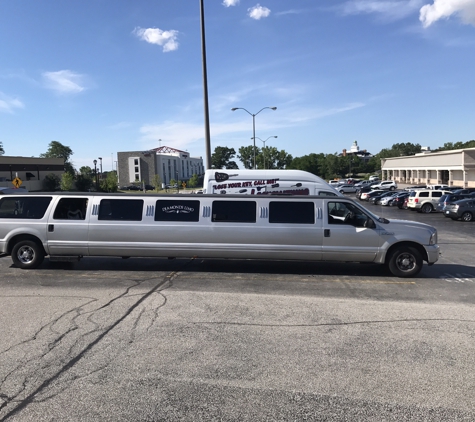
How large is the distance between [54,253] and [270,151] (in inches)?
4336

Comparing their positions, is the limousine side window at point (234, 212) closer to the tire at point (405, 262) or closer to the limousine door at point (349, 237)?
the limousine door at point (349, 237)

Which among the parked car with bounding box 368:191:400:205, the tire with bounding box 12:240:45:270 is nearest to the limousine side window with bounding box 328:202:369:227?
the tire with bounding box 12:240:45:270

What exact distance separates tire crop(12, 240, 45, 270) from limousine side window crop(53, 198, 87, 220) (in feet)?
2.72

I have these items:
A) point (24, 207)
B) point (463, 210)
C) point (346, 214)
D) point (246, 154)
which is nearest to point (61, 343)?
point (24, 207)

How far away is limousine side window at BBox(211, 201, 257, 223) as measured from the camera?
976 centimetres

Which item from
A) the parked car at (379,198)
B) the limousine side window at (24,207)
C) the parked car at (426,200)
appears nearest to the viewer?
the limousine side window at (24,207)

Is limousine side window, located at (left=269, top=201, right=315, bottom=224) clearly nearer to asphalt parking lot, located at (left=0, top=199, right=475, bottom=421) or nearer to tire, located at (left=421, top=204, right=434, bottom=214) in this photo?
asphalt parking lot, located at (left=0, top=199, right=475, bottom=421)

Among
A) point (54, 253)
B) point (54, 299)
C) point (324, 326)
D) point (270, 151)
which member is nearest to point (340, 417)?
point (324, 326)

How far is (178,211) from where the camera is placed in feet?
32.5

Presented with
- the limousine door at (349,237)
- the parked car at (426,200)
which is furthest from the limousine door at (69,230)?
the parked car at (426,200)

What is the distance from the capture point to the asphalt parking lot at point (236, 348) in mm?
3925

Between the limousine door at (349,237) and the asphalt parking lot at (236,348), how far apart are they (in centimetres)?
56

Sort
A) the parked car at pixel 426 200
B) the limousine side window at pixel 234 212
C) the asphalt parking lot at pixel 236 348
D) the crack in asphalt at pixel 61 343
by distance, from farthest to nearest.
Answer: the parked car at pixel 426 200 < the limousine side window at pixel 234 212 < the crack in asphalt at pixel 61 343 < the asphalt parking lot at pixel 236 348

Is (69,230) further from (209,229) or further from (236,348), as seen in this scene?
(236,348)
